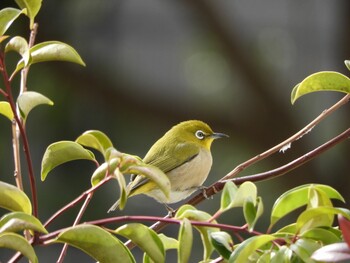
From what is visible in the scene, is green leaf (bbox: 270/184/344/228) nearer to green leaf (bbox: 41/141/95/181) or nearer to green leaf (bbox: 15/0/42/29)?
green leaf (bbox: 41/141/95/181)

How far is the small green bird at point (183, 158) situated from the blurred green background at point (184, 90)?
6.78 feet

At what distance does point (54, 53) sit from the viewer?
3.83 ft

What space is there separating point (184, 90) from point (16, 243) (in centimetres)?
471

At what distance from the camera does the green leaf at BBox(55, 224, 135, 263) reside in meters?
0.98

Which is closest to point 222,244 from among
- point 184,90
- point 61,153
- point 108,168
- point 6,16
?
point 108,168

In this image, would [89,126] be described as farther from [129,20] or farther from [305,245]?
[305,245]

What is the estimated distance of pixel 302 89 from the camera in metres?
1.24

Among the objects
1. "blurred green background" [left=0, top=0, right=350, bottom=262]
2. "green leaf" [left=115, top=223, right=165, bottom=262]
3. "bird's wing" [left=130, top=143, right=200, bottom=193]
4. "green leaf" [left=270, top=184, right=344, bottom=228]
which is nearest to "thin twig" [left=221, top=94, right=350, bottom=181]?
→ "green leaf" [left=270, top=184, right=344, bottom=228]

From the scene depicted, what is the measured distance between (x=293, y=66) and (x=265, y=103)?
87cm

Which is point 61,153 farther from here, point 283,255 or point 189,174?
point 189,174

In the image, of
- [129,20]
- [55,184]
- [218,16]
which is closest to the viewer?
[218,16]

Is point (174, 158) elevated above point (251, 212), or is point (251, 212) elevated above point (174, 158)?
→ point (251, 212)

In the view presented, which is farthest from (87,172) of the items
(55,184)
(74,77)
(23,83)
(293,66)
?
(23,83)

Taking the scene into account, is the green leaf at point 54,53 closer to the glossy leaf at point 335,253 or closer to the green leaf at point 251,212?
the green leaf at point 251,212
